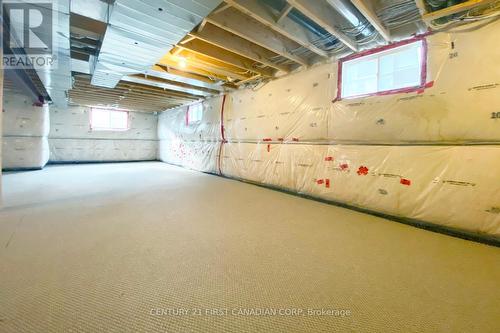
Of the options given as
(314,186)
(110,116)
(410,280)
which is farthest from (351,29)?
(110,116)

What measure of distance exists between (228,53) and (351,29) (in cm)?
184

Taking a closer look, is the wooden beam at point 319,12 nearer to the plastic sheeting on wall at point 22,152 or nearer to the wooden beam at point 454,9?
the wooden beam at point 454,9

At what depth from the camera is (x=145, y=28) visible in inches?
86.4

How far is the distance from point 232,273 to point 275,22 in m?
2.47

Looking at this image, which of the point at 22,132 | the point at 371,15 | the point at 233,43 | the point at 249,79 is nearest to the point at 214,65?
the point at 249,79

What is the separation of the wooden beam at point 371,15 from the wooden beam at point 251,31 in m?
1.13

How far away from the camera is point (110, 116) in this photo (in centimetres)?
840

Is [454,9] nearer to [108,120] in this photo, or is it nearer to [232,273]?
[232,273]

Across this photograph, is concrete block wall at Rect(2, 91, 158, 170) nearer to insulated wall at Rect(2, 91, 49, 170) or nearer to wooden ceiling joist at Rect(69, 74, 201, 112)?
insulated wall at Rect(2, 91, 49, 170)

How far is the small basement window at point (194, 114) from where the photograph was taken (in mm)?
6438

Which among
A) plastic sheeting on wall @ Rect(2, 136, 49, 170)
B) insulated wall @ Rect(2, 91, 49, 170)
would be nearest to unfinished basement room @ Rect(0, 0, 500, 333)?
insulated wall @ Rect(2, 91, 49, 170)

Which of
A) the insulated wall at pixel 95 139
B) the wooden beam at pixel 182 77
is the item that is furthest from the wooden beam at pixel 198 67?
the insulated wall at pixel 95 139

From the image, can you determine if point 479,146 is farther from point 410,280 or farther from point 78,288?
point 78,288

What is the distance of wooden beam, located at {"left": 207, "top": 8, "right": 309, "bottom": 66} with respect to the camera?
2422 mm
